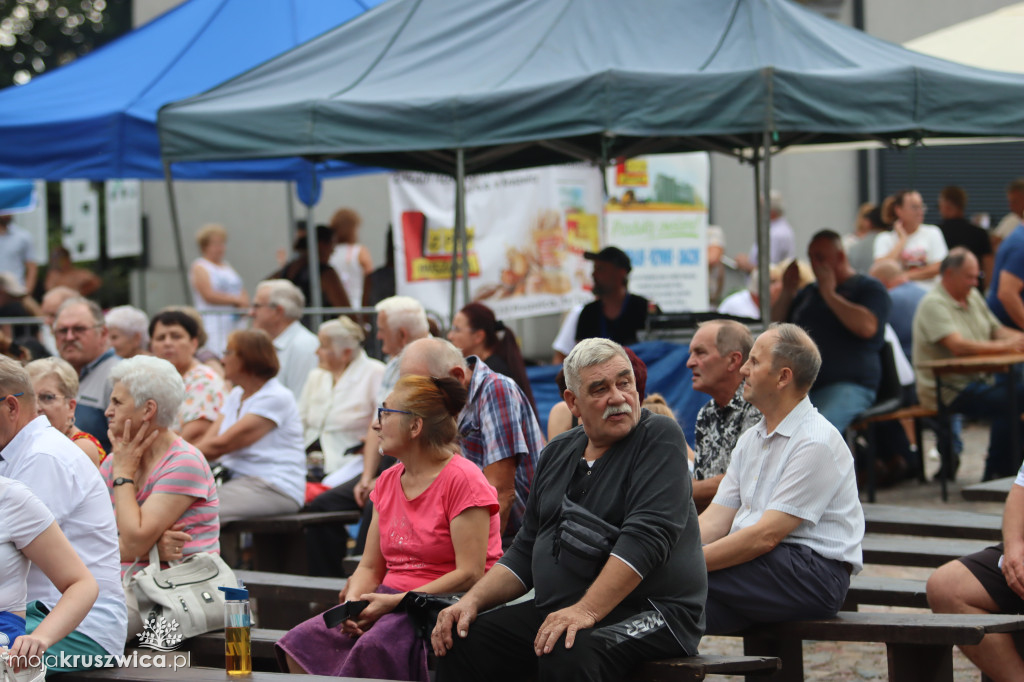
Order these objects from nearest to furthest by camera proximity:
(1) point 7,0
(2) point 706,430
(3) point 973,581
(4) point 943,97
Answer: (3) point 973,581
(2) point 706,430
(4) point 943,97
(1) point 7,0

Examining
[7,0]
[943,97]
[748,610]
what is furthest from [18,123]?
[7,0]

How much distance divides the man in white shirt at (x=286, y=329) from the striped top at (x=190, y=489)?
11.0 feet

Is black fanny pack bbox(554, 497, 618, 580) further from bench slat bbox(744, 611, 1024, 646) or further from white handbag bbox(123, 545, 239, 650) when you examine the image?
white handbag bbox(123, 545, 239, 650)

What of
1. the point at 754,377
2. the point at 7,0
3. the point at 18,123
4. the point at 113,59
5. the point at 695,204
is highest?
the point at 7,0

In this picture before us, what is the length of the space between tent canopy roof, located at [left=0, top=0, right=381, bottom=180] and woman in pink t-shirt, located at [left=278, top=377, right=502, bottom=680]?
6365mm

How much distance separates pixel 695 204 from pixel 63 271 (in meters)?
6.41

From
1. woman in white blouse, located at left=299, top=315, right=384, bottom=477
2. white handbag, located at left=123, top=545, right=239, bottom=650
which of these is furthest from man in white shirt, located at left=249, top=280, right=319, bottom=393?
white handbag, located at left=123, top=545, right=239, bottom=650

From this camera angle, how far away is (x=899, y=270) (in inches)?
410

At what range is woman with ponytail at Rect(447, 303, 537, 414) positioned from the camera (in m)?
6.18

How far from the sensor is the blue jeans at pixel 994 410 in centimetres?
874

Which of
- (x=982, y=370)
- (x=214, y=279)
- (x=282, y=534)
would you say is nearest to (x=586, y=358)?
(x=282, y=534)

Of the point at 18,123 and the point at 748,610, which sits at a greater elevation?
the point at 18,123

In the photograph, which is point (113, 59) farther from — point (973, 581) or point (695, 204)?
point (973, 581)

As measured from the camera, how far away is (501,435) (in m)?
5.23
